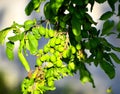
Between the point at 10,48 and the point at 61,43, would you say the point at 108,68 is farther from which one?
the point at 10,48

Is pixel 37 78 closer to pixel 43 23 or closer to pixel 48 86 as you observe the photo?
pixel 48 86

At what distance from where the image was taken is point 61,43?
0.81 meters

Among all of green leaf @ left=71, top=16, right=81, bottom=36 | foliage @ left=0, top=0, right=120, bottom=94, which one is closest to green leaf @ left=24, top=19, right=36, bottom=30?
foliage @ left=0, top=0, right=120, bottom=94

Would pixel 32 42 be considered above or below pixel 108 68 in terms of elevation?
above

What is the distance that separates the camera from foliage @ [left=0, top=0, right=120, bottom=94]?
0.80 m

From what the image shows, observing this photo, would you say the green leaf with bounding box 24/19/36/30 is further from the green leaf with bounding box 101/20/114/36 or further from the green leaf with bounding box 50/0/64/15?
the green leaf with bounding box 101/20/114/36

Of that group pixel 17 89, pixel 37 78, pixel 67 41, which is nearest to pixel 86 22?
pixel 67 41

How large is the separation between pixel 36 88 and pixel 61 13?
20 centimetres

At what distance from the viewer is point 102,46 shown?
0.84 m

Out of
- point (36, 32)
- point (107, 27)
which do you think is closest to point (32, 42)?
point (36, 32)

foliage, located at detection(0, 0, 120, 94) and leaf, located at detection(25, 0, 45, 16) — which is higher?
leaf, located at detection(25, 0, 45, 16)

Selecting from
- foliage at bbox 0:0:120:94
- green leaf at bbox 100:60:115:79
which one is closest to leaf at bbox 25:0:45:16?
foliage at bbox 0:0:120:94

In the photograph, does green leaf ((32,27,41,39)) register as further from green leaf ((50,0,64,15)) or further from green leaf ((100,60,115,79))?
green leaf ((100,60,115,79))

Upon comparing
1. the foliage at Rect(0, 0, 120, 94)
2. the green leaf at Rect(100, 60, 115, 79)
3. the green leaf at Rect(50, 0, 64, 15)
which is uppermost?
the green leaf at Rect(50, 0, 64, 15)
